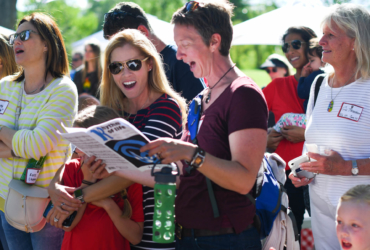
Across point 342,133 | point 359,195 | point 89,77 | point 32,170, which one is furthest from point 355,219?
point 89,77

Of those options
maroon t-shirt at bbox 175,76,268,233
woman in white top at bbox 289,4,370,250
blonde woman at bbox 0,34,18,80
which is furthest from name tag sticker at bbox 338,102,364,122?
blonde woman at bbox 0,34,18,80

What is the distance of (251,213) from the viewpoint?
197 centimetres

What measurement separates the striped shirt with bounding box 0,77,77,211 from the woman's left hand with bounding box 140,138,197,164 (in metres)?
1.26

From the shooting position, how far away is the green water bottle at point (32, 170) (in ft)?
8.78

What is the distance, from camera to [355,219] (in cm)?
202

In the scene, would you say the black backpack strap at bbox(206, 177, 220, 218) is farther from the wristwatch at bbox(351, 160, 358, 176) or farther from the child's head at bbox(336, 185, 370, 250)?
the wristwatch at bbox(351, 160, 358, 176)

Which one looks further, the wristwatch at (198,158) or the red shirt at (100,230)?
Answer: the red shirt at (100,230)

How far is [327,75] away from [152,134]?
4.22 feet

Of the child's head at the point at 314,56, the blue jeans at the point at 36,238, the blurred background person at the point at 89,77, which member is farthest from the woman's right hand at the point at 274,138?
the blurred background person at the point at 89,77

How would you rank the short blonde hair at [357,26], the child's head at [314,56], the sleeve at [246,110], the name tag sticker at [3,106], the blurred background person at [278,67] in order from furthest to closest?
the blurred background person at [278,67]
the child's head at [314,56]
the name tag sticker at [3,106]
the short blonde hair at [357,26]
the sleeve at [246,110]

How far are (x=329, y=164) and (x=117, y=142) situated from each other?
1.30m

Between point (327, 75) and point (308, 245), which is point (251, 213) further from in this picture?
point (308, 245)

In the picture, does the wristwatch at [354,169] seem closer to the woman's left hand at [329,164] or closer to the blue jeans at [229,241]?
the woman's left hand at [329,164]

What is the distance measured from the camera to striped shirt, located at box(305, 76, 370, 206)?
2340 millimetres
